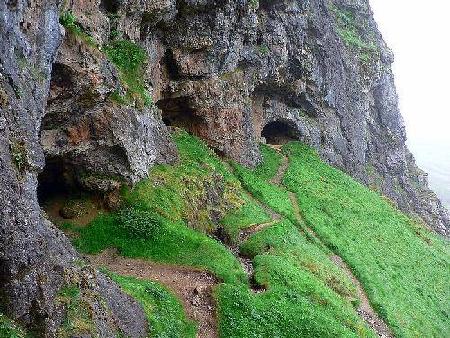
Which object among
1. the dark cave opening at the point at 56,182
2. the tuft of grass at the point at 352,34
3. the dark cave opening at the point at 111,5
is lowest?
the dark cave opening at the point at 56,182

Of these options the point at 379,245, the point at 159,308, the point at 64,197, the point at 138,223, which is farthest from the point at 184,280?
the point at 379,245

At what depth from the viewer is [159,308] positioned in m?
21.6

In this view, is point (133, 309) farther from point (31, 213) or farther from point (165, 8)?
point (165, 8)

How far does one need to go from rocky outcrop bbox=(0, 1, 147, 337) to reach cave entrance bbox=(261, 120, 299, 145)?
41.9 metres

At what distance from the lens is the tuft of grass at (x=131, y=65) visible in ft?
98.4

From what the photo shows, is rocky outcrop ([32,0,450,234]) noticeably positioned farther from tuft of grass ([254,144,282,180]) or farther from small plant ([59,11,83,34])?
tuft of grass ([254,144,282,180])

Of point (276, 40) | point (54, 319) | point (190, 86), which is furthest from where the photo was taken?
point (276, 40)

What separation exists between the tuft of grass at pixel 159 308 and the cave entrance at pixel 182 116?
73.4 feet

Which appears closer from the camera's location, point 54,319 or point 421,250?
point 54,319

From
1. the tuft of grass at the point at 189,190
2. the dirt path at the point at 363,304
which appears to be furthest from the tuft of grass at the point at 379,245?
the tuft of grass at the point at 189,190

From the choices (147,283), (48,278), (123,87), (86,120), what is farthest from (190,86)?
(48,278)

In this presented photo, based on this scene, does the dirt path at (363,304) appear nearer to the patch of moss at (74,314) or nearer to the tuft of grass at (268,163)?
the tuft of grass at (268,163)

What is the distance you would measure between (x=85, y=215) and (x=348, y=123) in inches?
1834

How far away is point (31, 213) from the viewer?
51.0ft
